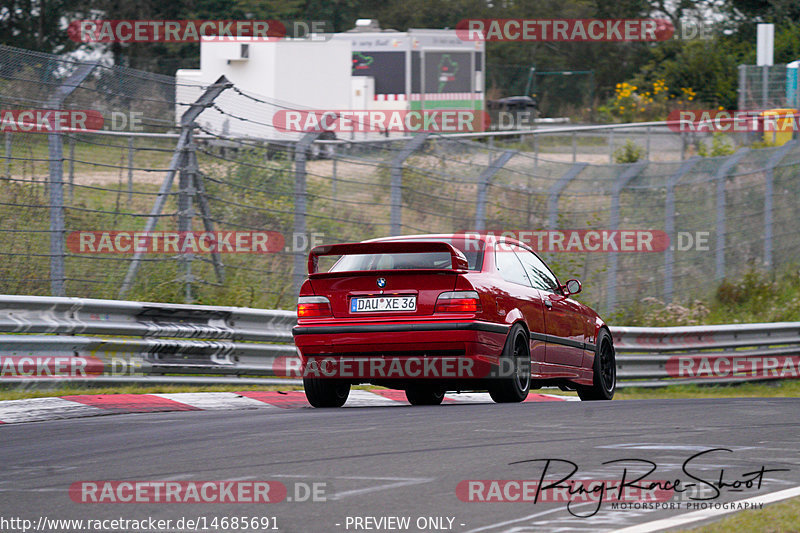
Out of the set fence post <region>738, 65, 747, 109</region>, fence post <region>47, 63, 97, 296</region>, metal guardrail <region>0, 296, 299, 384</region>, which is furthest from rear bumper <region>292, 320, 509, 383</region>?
fence post <region>738, 65, 747, 109</region>

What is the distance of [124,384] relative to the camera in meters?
10.5

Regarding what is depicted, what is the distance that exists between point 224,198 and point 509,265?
3.84 meters

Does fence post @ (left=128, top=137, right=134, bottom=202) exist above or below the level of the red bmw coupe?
above

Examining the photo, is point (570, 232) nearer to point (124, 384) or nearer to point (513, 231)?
point (513, 231)

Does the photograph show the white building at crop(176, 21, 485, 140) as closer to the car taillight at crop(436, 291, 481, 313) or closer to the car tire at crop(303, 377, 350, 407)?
the car tire at crop(303, 377, 350, 407)

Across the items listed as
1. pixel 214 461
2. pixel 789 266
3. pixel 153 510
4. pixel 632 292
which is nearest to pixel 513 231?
pixel 632 292

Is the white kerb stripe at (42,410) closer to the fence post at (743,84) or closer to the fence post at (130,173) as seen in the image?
the fence post at (130,173)

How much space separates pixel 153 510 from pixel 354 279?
435 cm

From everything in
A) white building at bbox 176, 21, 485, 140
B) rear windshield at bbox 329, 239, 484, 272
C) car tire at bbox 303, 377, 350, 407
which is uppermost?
white building at bbox 176, 21, 485, 140

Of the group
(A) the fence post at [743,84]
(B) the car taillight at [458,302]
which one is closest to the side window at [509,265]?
(B) the car taillight at [458,302]

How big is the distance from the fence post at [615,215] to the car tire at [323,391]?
811 cm

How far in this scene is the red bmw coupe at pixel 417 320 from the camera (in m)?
9.30

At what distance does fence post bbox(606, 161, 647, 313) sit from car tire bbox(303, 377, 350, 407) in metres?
8.11

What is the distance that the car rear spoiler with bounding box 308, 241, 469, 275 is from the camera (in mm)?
9320
